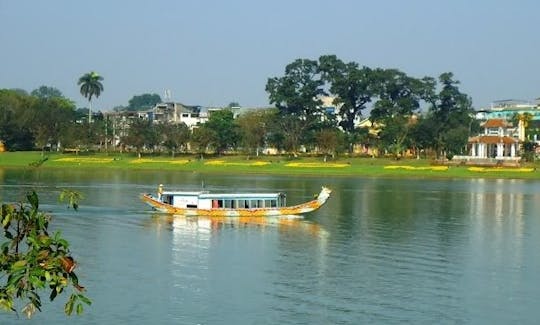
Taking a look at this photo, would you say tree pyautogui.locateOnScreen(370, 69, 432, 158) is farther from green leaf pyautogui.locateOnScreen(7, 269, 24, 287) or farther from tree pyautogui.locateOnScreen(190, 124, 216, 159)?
green leaf pyautogui.locateOnScreen(7, 269, 24, 287)

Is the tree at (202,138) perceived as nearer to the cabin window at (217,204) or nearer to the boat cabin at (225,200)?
the boat cabin at (225,200)

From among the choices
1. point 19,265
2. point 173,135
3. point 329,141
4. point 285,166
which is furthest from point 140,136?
point 19,265

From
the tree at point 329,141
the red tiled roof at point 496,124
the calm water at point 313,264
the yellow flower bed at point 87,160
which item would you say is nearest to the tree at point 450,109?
the red tiled roof at point 496,124

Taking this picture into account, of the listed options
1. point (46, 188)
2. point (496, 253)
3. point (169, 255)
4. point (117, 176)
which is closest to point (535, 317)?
point (496, 253)

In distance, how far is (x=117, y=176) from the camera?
82.3m

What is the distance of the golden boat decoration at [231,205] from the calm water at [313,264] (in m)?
1.11

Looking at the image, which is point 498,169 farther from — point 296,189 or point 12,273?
point 12,273

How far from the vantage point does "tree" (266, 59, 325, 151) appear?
119125 mm

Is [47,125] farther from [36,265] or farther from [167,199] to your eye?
[36,265]

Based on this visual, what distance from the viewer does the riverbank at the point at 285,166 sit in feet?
298

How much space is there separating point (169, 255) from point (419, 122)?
8683cm

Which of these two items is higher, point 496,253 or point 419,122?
point 419,122

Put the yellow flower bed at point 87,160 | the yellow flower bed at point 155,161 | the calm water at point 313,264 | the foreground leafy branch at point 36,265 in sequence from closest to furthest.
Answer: the foreground leafy branch at point 36,265, the calm water at point 313,264, the yellow flower bed at point 155,161, the yellow flower bed at point 87,160

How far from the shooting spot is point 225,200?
47.5 metres
